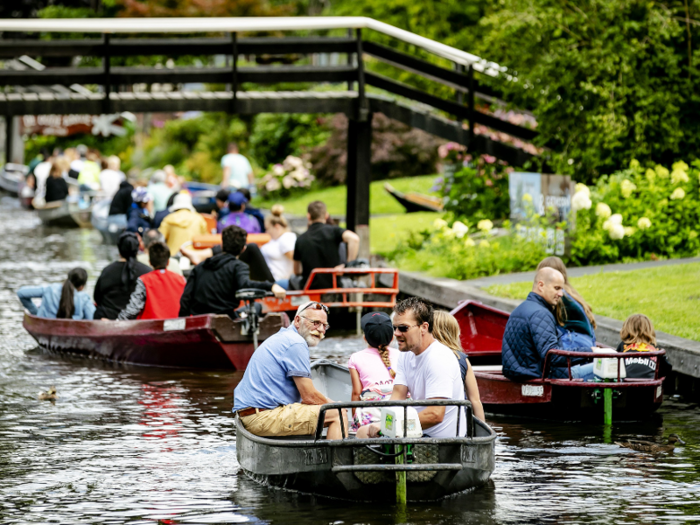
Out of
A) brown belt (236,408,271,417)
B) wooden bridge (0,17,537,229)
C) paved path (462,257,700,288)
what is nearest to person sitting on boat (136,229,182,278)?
wooden bridge (0,17,537,229)

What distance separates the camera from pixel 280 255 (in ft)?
49.7

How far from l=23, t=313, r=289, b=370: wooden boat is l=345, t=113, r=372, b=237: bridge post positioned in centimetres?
710

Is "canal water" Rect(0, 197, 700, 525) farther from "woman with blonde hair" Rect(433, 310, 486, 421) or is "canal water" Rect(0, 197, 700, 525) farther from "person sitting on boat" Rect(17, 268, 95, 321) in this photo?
"person sitting on boat" Rect(17, 268, 95, 321)

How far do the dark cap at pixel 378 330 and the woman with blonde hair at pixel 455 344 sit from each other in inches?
13.1

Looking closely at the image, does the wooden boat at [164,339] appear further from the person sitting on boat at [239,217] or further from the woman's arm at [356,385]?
the woman's arm at [356,385]

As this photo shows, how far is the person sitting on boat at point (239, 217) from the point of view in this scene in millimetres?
16672

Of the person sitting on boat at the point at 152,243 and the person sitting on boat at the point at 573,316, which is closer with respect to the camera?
the person sitting on boat at the point at 573,316

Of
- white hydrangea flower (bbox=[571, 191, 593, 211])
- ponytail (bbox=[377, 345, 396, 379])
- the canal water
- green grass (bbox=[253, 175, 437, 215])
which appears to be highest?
green grass (bbox=[253, 175, 437, 215])

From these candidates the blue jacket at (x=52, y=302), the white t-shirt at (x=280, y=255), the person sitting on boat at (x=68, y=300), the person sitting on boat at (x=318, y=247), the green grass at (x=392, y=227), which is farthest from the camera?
the green grass at (x=392, y=227)

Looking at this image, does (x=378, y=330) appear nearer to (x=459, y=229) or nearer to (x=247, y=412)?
(x=247, y=412)

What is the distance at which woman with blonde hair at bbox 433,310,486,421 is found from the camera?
829 cm

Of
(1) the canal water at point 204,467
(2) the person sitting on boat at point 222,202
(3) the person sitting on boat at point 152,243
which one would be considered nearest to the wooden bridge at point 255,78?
(2) the person sitting on boat at point 222,202

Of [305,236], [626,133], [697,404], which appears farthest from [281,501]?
[626,133]

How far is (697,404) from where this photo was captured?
35.4ft
